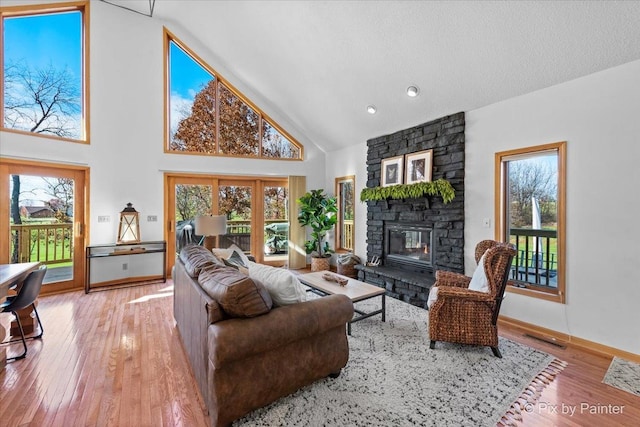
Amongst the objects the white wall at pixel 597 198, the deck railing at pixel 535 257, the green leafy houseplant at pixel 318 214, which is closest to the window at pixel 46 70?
the green leafy houseplant at pixel 318 214

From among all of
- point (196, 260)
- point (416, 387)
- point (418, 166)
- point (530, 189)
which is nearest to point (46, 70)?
point (196, 260)

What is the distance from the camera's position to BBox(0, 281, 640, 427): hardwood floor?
182cm

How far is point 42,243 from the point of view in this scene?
4.36 metres

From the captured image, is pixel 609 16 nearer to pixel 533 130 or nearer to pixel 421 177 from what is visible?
pixel 533 130

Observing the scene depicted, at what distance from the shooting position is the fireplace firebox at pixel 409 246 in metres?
4.29

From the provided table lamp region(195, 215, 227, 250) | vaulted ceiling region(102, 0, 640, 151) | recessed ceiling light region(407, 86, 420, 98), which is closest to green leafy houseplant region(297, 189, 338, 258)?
vaulted ceiling region(102, 0, 640, 151)

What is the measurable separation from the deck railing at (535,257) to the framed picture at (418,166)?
1.33 meters

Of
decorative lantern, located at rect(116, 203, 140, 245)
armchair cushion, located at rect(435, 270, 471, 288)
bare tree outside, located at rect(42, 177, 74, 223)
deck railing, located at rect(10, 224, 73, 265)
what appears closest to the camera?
armchair cushion, located at rect(435, 270, 471, 288)

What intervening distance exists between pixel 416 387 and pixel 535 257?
2296 mm

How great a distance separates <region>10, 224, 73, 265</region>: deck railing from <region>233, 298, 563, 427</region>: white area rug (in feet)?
14.8

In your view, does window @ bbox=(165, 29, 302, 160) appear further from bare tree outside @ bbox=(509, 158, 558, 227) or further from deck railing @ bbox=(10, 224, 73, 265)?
bare tree outside @ bbox=(509, 158, 558, 227)

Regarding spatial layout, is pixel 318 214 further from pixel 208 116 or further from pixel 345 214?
pixel 208 116

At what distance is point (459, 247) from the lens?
3848 millimetres

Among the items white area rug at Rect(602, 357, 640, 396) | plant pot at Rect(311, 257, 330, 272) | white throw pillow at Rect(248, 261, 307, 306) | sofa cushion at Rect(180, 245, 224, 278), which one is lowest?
white area rug at Rect(602, 357, 640, 396)
